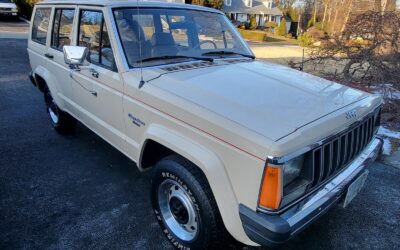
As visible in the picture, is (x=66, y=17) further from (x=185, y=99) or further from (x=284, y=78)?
(x=284, y=78)

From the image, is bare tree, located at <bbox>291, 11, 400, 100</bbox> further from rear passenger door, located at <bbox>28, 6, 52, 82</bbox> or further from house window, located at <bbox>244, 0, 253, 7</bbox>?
house window, located at <bbox>244, 0, 253, 7</bbox>

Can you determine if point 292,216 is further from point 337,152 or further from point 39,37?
point 39,37

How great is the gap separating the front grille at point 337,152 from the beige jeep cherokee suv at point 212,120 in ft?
0.03

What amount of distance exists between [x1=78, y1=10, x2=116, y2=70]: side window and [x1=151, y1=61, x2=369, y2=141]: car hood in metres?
0.75

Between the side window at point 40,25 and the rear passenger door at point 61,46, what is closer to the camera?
the rear passenger door at point 61,46

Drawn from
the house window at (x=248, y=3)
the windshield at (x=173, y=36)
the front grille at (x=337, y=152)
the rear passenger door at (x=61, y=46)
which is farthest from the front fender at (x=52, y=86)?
the house window at (x=248, y=3)

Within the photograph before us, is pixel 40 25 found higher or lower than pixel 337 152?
higher

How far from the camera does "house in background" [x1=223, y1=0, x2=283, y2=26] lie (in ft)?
147

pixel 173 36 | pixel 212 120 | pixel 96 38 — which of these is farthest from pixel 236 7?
pixel 212 120

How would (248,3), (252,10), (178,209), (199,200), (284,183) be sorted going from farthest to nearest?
(248,3) → (252,10) → (178,209) → (199,200) → (284,183)

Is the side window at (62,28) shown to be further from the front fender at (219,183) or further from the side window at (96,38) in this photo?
the front fender at (219,183)

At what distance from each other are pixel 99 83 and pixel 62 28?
133cm

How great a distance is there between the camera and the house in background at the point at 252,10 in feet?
147

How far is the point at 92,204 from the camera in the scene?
3291 millimetres
